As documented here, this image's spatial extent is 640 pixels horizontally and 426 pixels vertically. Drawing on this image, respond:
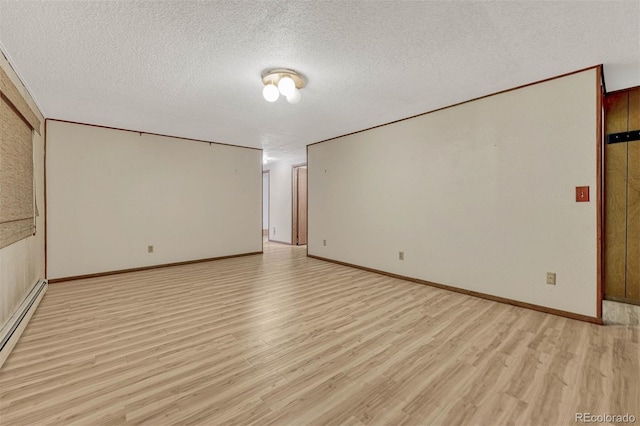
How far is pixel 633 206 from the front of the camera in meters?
3.07

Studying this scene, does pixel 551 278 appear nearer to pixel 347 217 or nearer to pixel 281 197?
pixel 347 217

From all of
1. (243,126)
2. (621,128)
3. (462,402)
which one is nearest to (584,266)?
(621,128)

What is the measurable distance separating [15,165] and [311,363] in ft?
10.8

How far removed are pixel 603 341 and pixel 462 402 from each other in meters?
1.65

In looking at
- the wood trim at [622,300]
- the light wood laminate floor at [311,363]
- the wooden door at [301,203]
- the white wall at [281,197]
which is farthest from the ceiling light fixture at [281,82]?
the wooden door at [301,203]

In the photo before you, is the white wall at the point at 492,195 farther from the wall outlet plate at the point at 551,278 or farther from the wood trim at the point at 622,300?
the wood trim at the point at 622,300

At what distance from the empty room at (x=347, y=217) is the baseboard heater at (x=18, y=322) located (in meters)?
0.03

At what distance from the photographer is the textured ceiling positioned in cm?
186

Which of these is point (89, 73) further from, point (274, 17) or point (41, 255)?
point (41, 255)

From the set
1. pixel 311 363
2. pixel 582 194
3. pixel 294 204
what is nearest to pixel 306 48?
pixel 311 363

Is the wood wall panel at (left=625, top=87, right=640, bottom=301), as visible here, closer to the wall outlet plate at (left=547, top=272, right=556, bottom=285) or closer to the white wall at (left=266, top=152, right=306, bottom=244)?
the wall outlet plate at (left=547, top=272, right=556, bottom=285)

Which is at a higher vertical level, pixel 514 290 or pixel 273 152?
pixel 273 152

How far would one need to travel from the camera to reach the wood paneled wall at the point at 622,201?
307 cm

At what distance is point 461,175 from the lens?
141 inches
